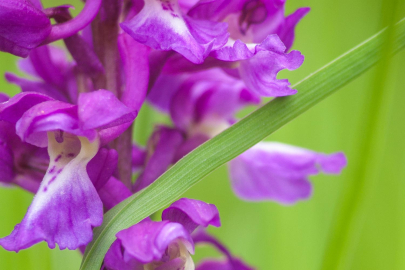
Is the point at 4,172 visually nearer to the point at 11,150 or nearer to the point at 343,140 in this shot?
the point at 11,150

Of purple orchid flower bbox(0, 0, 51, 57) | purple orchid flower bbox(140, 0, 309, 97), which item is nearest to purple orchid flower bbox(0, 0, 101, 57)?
purple orchid flower bbox(0, 0, 51, 57)

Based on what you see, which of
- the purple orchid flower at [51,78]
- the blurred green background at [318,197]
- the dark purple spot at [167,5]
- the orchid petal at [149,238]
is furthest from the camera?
the blurred green background at [318,197]

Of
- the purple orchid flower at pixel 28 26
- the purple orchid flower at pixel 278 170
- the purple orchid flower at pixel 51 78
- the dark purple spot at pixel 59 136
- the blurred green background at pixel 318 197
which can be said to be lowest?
the blurred green background at pixel 318 197

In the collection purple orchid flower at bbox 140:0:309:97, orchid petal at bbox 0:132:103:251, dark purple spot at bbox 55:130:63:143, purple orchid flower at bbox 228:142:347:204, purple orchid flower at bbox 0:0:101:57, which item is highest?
purple orchid flower at bbox 0:0:101:57

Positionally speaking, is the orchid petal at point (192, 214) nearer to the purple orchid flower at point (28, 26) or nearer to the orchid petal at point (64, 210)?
the orchid petal at point (64, 210)

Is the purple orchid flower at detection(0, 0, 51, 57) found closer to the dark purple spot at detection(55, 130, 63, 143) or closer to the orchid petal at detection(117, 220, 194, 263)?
the dark purple spot at detection(55, 130, 63, 143)

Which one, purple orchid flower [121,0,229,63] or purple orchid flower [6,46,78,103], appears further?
purple orchid flower [6,46,78,103]

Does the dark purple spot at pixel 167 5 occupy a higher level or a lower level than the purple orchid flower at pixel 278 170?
A: higher

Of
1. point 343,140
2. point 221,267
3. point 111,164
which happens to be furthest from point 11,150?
point 343,140

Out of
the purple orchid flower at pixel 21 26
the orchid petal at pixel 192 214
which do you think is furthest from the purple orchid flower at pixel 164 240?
the purple orchid flower at pixel 21 26
